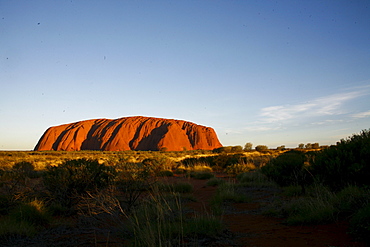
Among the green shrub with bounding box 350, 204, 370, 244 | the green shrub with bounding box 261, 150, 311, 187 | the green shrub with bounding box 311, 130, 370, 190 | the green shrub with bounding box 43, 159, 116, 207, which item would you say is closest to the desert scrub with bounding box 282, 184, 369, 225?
the green shrub with bounding box 350, 204, 370, 244

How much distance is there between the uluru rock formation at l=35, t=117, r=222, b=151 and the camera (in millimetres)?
85938

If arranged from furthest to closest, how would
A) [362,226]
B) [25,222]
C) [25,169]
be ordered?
[25,169] < [25,222] < [362,226]

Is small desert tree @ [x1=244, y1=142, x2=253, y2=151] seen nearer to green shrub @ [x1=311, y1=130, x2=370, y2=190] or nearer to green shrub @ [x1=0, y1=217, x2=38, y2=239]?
green shrub @ [x1=311, y1=130, x2=370, y2=190]

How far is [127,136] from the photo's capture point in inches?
3504

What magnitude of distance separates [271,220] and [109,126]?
9357 centimetres

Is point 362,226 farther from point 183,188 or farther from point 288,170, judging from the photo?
point 183,188

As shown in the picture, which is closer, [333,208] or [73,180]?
[333,208]

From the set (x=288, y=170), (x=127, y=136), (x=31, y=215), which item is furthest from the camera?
(x=127, y=136)

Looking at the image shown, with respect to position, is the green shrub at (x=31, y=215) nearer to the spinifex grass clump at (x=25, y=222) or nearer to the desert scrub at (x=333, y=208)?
the spinifex grass clump at (x=25, y=222)

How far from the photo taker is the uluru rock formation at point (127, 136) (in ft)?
282

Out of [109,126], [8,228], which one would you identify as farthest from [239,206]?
[109,126]

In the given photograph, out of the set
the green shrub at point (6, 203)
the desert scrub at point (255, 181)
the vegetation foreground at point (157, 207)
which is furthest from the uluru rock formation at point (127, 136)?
the green shrub at point (6, 203)

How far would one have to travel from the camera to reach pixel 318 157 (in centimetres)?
776

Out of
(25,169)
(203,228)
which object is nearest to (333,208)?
(203,228)
